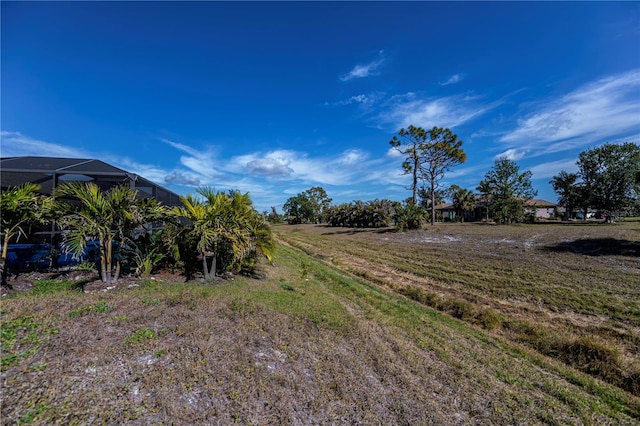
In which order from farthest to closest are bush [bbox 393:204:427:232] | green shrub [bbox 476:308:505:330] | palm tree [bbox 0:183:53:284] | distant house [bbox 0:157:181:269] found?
bush [bbox 393:204:427:232] → green shrub [bbox 476:308:505:330] → distant house [bbox 0:157:181:269] → palm tree [bbox 0:183:53:284]

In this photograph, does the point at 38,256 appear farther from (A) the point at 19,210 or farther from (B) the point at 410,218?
(B) the point at 410,218

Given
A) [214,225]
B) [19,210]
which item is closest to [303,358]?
[214,225]

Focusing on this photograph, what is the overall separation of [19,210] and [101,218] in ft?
4.35

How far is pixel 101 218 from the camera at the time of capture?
5.41 meters

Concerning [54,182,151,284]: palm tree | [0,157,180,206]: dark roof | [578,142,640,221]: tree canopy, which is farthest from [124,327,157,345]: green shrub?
[578,142,640,221]: tree canopy

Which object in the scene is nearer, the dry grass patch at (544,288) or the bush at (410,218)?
the dry grass patch at (544,288)

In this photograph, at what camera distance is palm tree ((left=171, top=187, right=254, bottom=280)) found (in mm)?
6379

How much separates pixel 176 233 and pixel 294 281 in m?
3.45

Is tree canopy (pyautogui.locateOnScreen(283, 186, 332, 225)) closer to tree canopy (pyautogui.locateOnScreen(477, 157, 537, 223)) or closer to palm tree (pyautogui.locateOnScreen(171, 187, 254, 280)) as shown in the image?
tree canopy (pyautogui.locateOnScreen(477, 157, 537, 223))

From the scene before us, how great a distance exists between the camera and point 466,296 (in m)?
8.73

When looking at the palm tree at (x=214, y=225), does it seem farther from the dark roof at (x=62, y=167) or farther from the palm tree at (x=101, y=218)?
the dark roof at (x=62, y=167)

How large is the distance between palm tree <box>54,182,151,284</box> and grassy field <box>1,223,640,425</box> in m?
0.89

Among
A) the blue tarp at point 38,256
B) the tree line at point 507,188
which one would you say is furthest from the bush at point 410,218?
the blue tarp at point 38,256

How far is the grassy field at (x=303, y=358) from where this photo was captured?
8.27 feet
